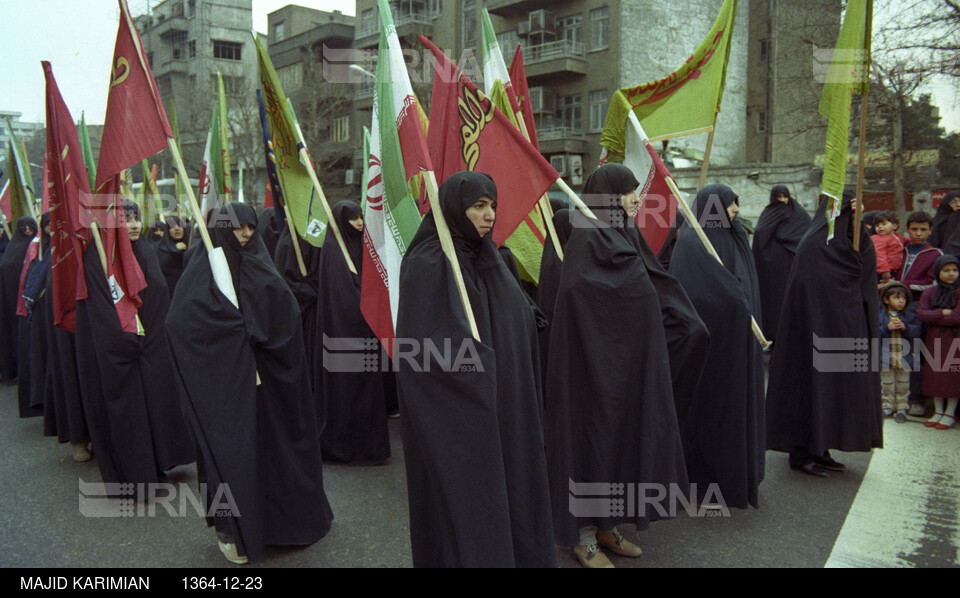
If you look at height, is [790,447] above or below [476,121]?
below

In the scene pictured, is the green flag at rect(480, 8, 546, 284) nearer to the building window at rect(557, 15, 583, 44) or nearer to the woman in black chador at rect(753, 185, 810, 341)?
the woman in black chador at rect(753, 185, 810, 341)

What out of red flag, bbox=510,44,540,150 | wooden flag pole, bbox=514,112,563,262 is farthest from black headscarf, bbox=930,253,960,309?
wooden flag pole, bbox=514,112,563,262

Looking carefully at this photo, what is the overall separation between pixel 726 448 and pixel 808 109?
74.4 ft

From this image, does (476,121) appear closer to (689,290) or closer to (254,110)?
(689,290)

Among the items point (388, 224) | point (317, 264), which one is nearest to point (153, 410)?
point (317, 264)

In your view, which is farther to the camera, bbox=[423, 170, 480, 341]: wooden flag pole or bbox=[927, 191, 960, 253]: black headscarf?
bbox=[927, 191, 960, 253]: black headscarf

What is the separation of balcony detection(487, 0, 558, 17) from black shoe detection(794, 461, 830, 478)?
2683 centimetres

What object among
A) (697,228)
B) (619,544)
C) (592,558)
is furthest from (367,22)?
(592,558)

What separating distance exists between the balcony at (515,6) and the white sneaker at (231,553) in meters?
28.4

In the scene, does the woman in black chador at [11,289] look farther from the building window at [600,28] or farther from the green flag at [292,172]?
the building window at [600,28]

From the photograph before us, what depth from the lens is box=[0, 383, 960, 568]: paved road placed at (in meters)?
4.16

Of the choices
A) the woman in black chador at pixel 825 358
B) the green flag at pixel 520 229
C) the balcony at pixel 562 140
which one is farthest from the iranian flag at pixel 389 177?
the balcony at pixel 562 140

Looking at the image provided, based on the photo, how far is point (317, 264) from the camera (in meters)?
6.84

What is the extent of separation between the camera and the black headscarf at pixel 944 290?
7161 mm
